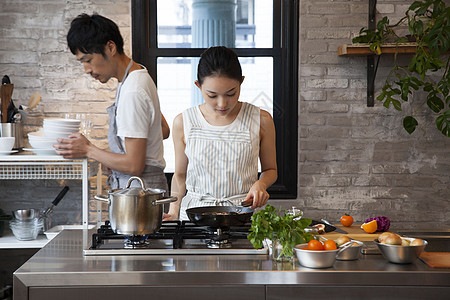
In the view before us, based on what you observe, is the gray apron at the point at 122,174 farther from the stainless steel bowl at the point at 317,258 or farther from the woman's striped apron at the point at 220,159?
the stainless steel bowl at the point at 317,258

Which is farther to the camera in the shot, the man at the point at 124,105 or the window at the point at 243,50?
the window at the point at 243,50

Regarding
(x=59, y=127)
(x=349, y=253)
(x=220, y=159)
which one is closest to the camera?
(x=349, y=253)

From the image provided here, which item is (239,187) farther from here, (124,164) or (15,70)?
(15,70)

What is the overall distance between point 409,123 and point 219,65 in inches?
69.5

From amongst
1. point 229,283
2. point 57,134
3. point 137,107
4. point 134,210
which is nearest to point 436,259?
point 229,283

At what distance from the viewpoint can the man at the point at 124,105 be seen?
2436mm

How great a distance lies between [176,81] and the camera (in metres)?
3.80

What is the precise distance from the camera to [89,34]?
248 centimetres

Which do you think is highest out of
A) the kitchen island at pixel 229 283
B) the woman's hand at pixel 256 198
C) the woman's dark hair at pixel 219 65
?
the woman's dark hair at pixel 219 65

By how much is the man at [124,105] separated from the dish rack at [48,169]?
499mm

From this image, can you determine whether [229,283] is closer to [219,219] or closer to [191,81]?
[219,219]

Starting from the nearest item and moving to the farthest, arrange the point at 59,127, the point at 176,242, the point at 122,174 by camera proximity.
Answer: the point at 176,242 → the point at 122,174 → the point at 59,127

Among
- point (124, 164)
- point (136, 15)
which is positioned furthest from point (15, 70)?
point (124, 164)

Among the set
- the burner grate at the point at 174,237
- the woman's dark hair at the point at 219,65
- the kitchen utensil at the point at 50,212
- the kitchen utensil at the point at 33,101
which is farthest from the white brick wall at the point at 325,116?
the burner grate at the point at 174,237
